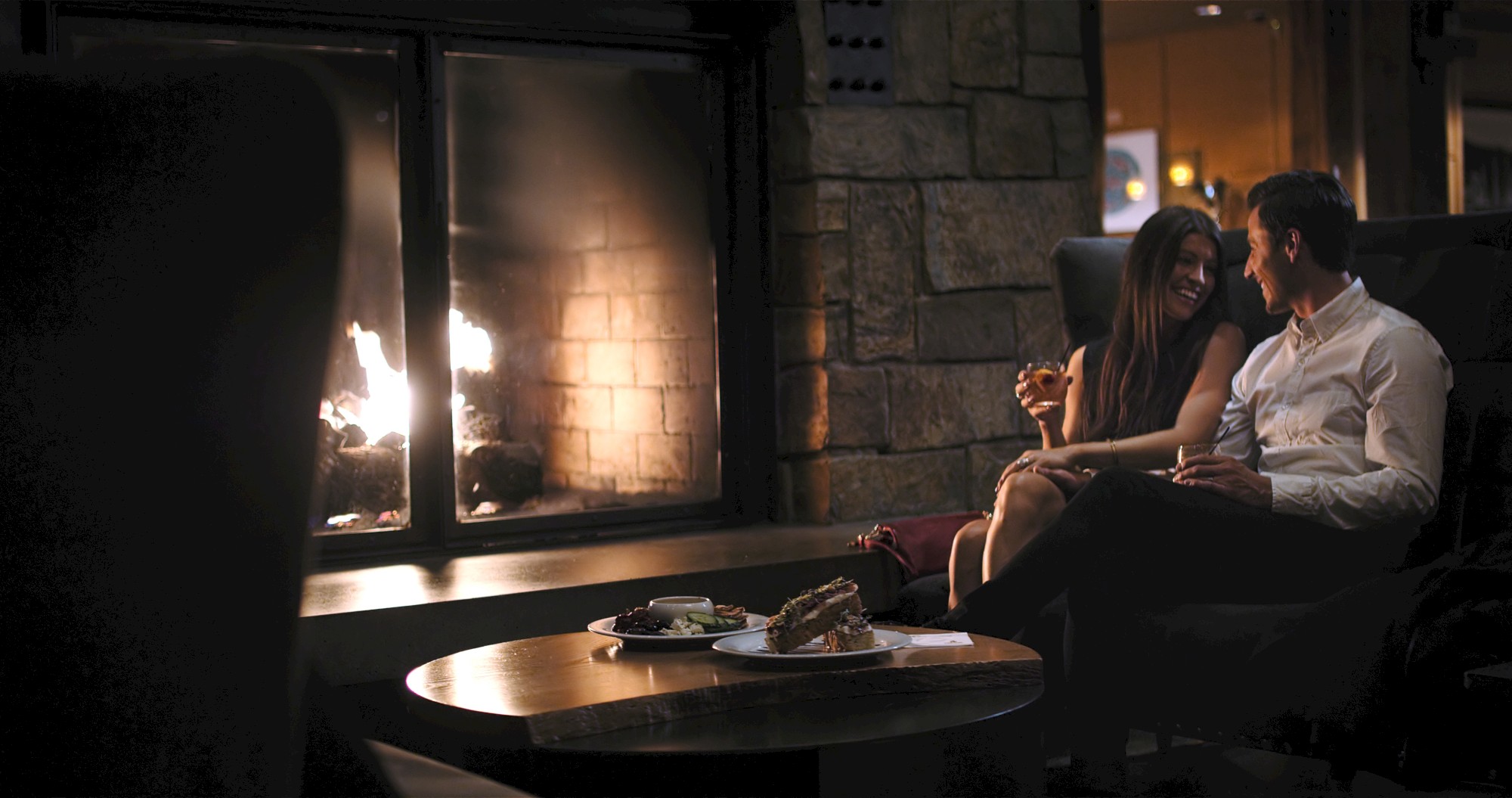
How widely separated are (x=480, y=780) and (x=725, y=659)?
37.7 inches

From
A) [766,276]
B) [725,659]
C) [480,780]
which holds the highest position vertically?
[766,276]

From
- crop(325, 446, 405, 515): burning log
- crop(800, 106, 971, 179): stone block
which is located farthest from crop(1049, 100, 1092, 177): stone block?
crop(325, 446, 405, 515): burning log

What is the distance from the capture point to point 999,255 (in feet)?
12.7

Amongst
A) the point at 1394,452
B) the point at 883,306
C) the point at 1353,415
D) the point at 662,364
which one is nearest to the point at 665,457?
the point at 662,364

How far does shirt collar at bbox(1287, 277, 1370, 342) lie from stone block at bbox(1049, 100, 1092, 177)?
1.53 metres

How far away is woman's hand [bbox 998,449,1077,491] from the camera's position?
2.73 meters

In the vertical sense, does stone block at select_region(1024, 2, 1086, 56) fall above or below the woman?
above

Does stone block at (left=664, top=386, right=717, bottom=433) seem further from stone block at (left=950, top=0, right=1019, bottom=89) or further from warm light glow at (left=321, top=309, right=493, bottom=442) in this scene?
stone block at (left=950, top=0, right=1019, bottom=89)

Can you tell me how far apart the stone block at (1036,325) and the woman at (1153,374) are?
99 cm

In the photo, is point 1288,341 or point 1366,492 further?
point 1288,341

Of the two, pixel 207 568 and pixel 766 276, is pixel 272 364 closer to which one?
pixel 207 568

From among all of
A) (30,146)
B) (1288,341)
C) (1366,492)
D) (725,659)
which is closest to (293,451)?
(30,146)

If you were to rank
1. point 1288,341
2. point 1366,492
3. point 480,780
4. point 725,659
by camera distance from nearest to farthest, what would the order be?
point 480,780, point 725,659, point 1366,492, point 1288,341

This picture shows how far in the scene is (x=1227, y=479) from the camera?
2.38 m
